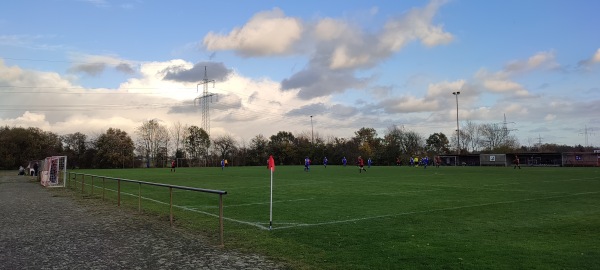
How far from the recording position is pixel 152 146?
111750mm

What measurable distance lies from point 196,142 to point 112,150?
72.0 feet

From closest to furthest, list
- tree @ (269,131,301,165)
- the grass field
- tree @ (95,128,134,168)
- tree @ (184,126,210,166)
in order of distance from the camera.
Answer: the grass field → tree @ (95,128,134,168) → tree @ (269,131,301,165) → tree @ (184,126,210,166)

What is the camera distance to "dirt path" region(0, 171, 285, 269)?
688 centimetres

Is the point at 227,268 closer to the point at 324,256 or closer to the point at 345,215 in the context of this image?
the point at 324,256

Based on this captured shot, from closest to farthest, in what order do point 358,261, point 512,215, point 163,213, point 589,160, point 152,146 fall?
point 358,261 < point 512,215 < point 163,213 < point 589,160 < point 152,146

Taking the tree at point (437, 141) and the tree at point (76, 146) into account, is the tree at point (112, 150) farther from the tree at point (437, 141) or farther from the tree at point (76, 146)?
the tree at point (437, 141)

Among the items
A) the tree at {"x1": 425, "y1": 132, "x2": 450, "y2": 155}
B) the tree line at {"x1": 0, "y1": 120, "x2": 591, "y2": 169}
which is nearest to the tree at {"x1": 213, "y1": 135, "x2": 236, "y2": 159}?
the tree line at {"x1": 0, "y1": 120, "x2": 591, "y2": 169}

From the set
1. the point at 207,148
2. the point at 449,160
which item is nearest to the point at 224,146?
the point at 207,148

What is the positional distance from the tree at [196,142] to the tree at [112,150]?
1537 centimetres

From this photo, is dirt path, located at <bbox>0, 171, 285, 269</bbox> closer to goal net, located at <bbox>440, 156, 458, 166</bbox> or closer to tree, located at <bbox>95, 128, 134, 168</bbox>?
goal net, located at <bbox>440, 156, 458, 166</bbox>

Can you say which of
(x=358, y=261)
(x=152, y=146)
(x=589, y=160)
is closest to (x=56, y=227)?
(x=358, y=261)

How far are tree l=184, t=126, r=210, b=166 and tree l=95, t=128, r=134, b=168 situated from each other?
1537 cm

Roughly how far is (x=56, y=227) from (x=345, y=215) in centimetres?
760

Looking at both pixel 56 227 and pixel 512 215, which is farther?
pixel 512 215
